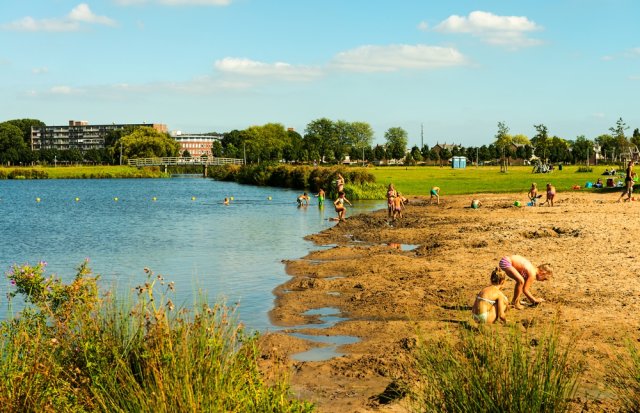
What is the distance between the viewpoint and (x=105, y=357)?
7582 mm

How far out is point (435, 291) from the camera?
1752 centimetres

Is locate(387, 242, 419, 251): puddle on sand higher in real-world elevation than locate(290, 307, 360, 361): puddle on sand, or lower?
higher

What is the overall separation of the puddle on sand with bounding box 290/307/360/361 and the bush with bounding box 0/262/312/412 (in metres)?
4.54

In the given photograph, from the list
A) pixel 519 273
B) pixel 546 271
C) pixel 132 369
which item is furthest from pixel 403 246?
Answer: pixel 132 369

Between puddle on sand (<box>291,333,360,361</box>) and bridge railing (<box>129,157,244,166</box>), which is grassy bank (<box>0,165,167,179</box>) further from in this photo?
puddle on sand (<box>291,333,360,361</box>)

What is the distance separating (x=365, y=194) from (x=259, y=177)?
4800 cm

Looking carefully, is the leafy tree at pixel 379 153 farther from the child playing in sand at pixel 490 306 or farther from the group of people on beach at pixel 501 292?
the child playing in sand at pixel 490 306

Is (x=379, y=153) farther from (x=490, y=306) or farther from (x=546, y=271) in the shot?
(x=490, y=306)

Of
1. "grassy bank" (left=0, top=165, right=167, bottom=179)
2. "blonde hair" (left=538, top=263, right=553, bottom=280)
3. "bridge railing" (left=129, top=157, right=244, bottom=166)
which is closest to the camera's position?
"blonde hair" (left=538, top=263, right=553, bottom=280)

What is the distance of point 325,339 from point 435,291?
4.37m

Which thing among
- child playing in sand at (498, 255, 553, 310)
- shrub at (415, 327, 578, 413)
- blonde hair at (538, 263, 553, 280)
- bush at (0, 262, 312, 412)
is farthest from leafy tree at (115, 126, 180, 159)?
shrub at (415, 327, 578, 413)

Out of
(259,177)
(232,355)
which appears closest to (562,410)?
(232,355)

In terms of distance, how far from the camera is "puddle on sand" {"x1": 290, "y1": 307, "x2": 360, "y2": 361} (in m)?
12.8

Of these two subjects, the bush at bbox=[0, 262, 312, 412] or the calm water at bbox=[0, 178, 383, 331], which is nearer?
the bush at bbox=[0, 262, 312, 412]
